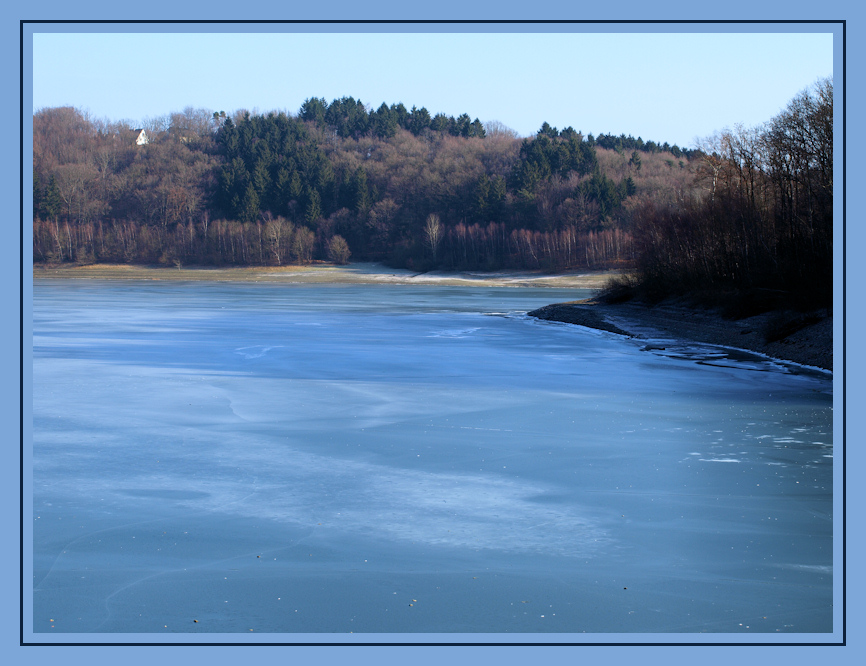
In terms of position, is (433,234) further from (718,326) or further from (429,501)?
(429,501)

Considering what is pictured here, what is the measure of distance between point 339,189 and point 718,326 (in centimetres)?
8953

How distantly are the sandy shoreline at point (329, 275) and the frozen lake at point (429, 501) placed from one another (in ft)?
164

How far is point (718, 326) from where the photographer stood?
972 inches

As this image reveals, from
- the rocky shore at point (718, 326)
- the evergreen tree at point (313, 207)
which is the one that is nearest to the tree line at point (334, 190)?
the evergreen tree at point (313, 207)

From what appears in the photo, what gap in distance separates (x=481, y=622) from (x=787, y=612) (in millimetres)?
1751

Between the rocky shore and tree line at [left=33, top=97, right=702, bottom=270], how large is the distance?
44882mm

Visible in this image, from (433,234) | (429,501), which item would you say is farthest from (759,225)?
(433,234)

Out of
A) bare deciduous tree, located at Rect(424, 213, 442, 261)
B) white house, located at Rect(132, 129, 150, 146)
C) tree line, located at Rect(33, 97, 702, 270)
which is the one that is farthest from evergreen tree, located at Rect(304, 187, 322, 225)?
white house, located at Rect(132, 129, 150, 146)

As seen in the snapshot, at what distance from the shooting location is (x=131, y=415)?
1085 cm

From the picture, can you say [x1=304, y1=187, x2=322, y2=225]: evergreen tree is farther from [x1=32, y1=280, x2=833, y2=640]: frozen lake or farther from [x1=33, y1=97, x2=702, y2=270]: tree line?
[x1=32, y1=280, x2=833, y2=640]: frozen lake

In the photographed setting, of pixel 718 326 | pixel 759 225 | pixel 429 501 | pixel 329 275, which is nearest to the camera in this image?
pixel 429 501

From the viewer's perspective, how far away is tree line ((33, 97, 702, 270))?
8869 centimetres

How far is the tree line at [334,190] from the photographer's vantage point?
88.7 meters
